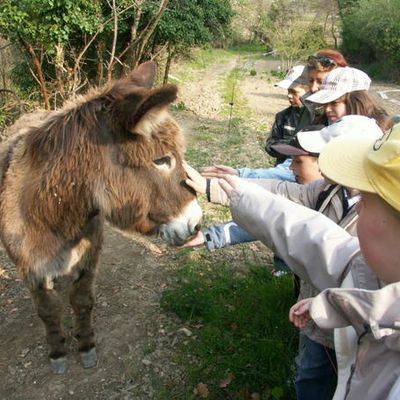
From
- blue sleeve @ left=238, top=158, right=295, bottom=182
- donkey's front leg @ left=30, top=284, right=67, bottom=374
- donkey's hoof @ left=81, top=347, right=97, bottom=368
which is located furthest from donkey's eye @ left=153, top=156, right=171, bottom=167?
donkey's hoof @ left=81, top=347, right=97, bottom=368

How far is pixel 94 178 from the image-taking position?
85.6 inches

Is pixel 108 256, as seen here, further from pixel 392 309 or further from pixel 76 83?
pixel 76 83

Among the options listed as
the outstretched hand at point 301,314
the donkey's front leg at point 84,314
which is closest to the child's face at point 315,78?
the donkey's front leg at point 84,314

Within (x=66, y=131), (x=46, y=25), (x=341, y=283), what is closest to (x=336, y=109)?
(x=341, y=283)

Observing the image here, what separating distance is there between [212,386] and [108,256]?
7.06 ft

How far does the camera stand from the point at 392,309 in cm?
100

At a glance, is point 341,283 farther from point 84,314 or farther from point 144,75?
point 84,314

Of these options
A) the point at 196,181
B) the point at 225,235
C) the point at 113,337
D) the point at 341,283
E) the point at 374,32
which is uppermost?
the point at 341,283

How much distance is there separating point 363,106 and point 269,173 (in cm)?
78

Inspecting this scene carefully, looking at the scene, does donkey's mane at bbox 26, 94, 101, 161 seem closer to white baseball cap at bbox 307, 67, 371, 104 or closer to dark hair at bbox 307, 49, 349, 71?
white baseball cap at bbox 307, 67, 371, 104

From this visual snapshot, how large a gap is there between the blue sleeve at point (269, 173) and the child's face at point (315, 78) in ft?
3.10

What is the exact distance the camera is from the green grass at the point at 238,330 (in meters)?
2.77

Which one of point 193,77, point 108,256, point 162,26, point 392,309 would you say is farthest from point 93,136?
point 193,77

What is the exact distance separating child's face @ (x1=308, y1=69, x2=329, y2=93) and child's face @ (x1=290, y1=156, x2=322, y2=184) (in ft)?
4.57
